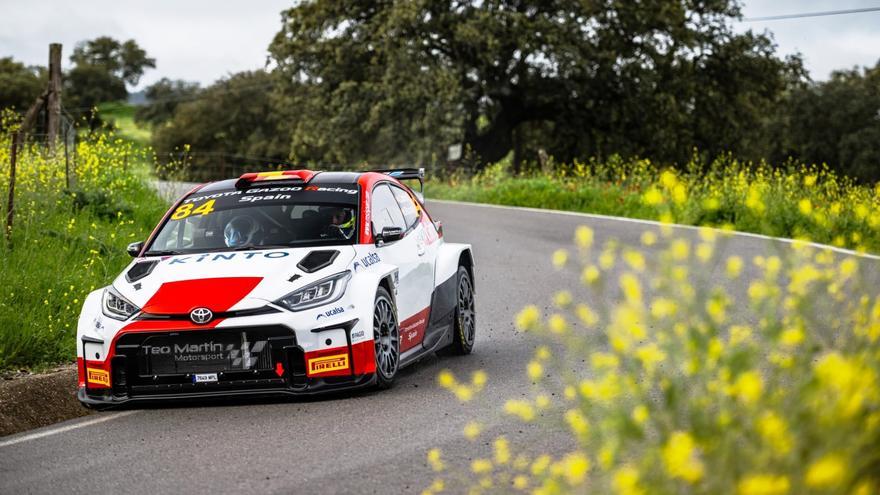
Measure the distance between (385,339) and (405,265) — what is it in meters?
0.93

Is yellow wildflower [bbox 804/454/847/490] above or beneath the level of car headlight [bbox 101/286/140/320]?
above

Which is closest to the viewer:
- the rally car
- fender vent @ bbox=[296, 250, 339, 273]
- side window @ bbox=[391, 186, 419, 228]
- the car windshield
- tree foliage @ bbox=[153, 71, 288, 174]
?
the rally car

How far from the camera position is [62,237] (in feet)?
47.1

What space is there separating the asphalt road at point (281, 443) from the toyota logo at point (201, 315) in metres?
0.63

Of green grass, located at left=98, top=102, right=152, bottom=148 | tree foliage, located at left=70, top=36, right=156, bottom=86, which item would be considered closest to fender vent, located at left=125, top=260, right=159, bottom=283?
green grass, located at left=98, top=102, right=152, bottom=148

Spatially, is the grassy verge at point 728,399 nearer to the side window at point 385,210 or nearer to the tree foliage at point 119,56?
the side window at point 385,210

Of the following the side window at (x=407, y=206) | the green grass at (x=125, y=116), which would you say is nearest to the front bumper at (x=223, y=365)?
the side window at (x=407, y=206)

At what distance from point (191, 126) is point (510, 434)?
81.8 meters

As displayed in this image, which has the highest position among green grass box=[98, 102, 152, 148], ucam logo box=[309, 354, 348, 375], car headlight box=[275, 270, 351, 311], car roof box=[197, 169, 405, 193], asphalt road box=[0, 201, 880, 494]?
car roof box=[197, 169, 405, 193]

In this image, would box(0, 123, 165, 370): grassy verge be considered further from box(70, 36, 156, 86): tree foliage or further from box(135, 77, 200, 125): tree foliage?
box(70, 36, 156, 86): tree foliage

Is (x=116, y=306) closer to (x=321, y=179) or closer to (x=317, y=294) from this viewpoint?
(x=317, y=294)

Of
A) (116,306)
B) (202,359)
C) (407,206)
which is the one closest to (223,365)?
(202,359)

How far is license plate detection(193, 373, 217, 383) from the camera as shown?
344 inches

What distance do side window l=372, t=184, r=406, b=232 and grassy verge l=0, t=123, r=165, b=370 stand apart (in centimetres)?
262
